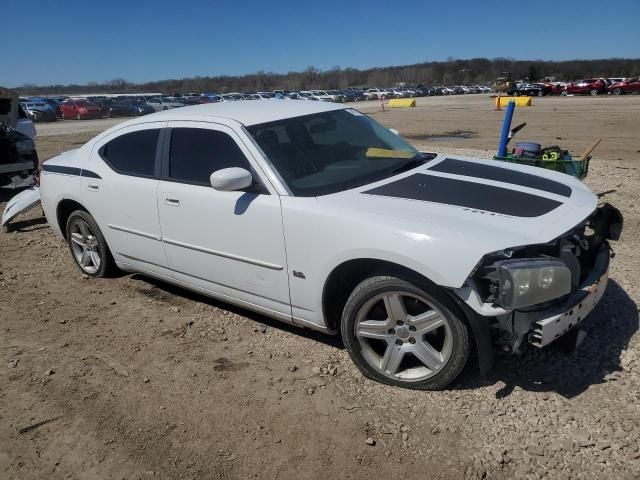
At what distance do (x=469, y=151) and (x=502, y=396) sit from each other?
959cm

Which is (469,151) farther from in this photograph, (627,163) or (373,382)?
(373,382)

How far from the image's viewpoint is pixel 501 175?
3.53 m

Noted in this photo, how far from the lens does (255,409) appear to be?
9.57 ft

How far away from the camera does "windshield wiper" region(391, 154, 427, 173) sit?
3.58 m

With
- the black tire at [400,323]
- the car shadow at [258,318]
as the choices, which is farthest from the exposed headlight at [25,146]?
the black tire at [400,323]

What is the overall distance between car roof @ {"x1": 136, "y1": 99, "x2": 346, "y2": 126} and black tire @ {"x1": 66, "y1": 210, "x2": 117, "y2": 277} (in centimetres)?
111

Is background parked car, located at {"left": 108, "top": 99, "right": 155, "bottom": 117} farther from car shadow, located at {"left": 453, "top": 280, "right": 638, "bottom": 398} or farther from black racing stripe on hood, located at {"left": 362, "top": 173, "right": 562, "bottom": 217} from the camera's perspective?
car shadow, located at {"left": 453, "top": 280, "right": 638, "bottom": 398}

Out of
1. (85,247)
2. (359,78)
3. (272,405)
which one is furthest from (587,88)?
(359,78)

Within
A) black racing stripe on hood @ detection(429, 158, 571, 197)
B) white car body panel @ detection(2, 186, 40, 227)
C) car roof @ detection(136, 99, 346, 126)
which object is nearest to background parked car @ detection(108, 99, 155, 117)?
white car body panel @ detection(2, 186, 40, 227)

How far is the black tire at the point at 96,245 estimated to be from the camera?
465 centimetres

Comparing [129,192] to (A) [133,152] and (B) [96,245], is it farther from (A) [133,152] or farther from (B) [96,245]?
(B) [96,245]

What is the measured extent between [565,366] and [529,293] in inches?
36.4

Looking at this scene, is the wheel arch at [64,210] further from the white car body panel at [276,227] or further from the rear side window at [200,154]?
the rear side window at [200,154]

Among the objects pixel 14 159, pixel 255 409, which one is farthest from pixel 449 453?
pixel 14 159
